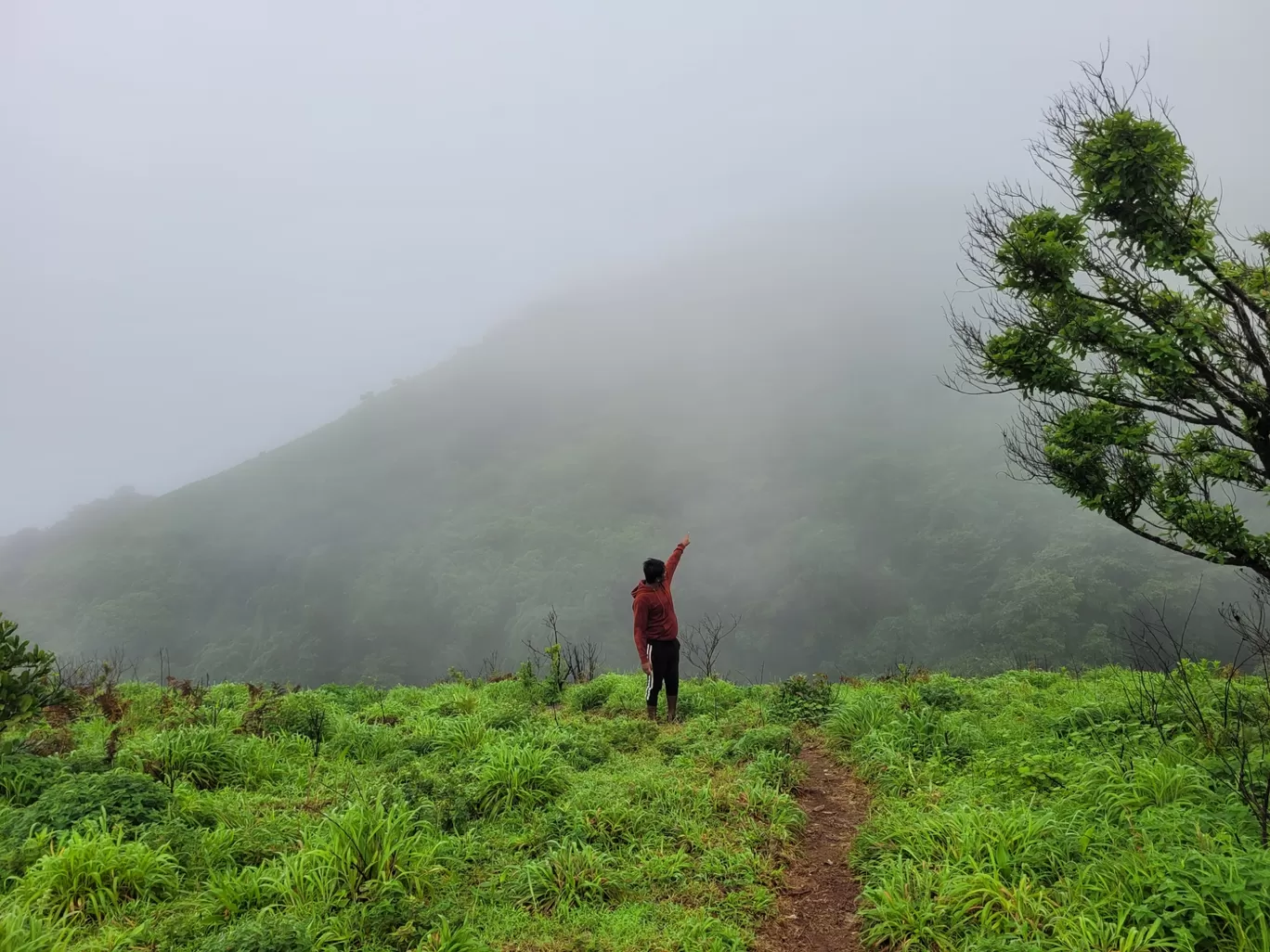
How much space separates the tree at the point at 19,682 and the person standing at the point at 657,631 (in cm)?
731

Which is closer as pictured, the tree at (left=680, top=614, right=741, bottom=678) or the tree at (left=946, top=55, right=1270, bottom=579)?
the tree at (left=946, top=55, right=1270, bottom=579)

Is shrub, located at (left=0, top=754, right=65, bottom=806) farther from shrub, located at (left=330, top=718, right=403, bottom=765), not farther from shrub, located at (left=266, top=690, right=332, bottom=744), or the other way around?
shrub, located at (left=330, top=718, right=403, bottom=765)

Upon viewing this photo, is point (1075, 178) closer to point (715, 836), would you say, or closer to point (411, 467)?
point (715, 836)

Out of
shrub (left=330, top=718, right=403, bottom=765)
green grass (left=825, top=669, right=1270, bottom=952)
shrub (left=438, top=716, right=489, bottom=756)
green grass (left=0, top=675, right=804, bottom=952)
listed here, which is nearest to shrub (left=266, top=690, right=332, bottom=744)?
green grass (left=0, top=675, right=804, bottom=952)

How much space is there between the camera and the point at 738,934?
191 inches

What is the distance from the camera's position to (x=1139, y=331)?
7.93 meters

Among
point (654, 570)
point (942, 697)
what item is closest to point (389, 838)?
point (654, 570)

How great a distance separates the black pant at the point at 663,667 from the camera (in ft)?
34.0

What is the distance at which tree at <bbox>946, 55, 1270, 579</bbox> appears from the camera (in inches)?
301

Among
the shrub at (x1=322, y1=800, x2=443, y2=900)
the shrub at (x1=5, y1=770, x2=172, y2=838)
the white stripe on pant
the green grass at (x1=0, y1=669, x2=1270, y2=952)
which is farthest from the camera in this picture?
the white stripe on pant

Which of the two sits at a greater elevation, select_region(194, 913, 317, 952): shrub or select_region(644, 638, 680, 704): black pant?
select_region(194, 913, 317, 952): shrub

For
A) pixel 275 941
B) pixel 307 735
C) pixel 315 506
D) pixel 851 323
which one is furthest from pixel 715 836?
pixel 851 323

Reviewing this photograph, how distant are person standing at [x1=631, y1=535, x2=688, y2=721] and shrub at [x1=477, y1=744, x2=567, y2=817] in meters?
3.00

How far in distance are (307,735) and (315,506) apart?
119333mm
